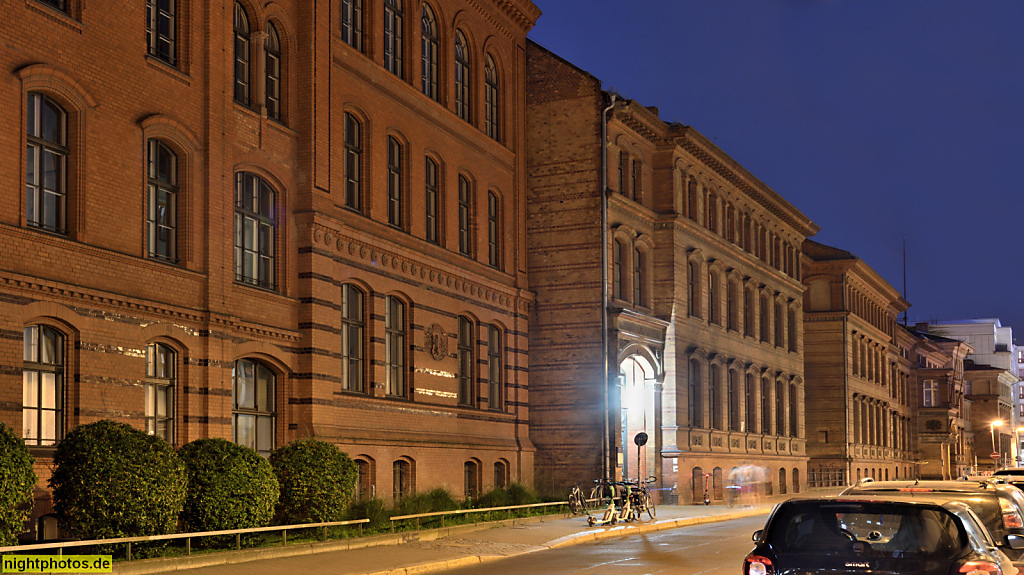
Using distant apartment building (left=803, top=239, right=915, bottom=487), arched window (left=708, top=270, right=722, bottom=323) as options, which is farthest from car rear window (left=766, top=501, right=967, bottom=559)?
distant apartment building (left=803, top=239, right=915, bottom=487)

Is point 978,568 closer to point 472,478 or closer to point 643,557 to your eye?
point 643,557

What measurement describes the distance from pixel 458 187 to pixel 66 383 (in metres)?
17.2

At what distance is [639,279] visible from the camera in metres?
44.6

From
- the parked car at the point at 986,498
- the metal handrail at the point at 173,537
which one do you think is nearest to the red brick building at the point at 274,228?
the metal handrail at the point at 173,537

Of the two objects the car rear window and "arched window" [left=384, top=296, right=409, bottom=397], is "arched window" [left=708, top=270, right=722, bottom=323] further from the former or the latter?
the car rear window

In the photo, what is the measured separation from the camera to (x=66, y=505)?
17.8 metres

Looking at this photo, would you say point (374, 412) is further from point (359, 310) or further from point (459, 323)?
point (459, 323)

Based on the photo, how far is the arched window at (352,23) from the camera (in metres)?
30.0

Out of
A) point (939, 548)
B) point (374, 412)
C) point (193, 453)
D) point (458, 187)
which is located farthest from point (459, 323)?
point (939, 548)

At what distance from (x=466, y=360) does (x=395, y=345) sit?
4.44m

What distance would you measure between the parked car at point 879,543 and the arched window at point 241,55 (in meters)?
19.2

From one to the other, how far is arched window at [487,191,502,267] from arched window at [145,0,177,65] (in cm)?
1521

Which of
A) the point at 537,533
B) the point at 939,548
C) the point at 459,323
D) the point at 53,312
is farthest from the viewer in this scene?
the point at 459,323

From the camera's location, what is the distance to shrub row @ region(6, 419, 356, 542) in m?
16.4
